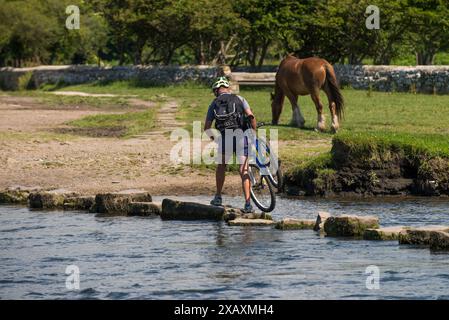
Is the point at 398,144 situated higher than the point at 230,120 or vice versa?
the point at 230,120

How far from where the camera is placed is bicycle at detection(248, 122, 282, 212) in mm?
16344

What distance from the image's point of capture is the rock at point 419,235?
14.1 metres

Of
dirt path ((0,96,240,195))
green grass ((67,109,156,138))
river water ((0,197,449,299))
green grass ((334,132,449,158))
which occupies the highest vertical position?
green grass ((334,132,449,158))

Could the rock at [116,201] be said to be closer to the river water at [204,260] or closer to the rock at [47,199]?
the river water at [204,260]

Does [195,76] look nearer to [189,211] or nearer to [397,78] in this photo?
[397,78]

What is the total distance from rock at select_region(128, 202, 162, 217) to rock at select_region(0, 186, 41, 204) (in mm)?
2227

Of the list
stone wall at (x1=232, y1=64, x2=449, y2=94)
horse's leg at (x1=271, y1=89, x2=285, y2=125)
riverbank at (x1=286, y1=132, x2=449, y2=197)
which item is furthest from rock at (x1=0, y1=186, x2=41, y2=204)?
stone wall at (x1=232, y1=64, x2=449, y2=94)

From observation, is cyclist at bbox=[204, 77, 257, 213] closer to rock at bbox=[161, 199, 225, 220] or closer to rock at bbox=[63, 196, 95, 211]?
rock at bbox=[161, 199, 225, 220]

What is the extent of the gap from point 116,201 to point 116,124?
11.4 metres

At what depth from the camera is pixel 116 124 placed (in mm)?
28734

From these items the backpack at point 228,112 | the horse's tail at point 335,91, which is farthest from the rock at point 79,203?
the horse's tail at point 335,91

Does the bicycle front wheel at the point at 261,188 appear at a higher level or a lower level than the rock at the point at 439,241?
higher

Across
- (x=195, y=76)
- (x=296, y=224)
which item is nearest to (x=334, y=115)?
(x=296, y=224)

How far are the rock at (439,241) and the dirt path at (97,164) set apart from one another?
573 centimetres
